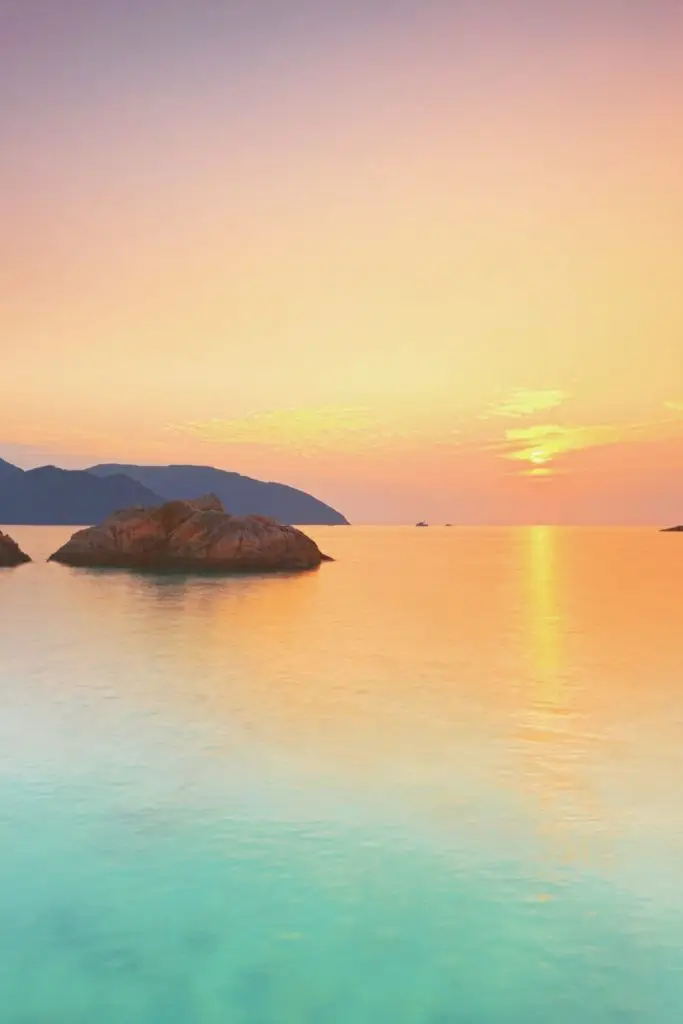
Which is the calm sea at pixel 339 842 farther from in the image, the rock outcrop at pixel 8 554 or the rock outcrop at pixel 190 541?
the rock outcrop at pixel 8 554

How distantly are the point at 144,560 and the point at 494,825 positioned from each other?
2517 inches

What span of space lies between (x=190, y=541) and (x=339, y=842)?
60795mm

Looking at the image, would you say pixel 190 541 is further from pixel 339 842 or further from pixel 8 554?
pixel 339 842

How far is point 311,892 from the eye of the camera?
9.99 m

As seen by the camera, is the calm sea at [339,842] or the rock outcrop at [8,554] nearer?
the calm sea at [339,842]

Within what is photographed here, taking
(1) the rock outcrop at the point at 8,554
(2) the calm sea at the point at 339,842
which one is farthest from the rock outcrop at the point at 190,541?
(2) the calm sea at the point at 339,842

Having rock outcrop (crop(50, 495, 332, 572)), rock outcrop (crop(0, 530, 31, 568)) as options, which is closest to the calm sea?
rock outcrop (crop(50, 495, 332, 572))

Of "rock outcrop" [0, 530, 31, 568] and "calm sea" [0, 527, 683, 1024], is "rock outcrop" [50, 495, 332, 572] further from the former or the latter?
"calm sea" [0, 527, 683, 1024]

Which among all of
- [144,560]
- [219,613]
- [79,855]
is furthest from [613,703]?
[144,560]

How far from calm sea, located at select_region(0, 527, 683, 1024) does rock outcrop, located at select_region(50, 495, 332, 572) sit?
41690mm

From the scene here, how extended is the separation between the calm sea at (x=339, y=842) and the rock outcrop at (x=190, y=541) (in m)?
41.7

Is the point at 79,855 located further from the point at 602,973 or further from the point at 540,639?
the point at 540,639

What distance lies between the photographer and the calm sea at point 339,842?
8023mm

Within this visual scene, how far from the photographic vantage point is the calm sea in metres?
8.02
